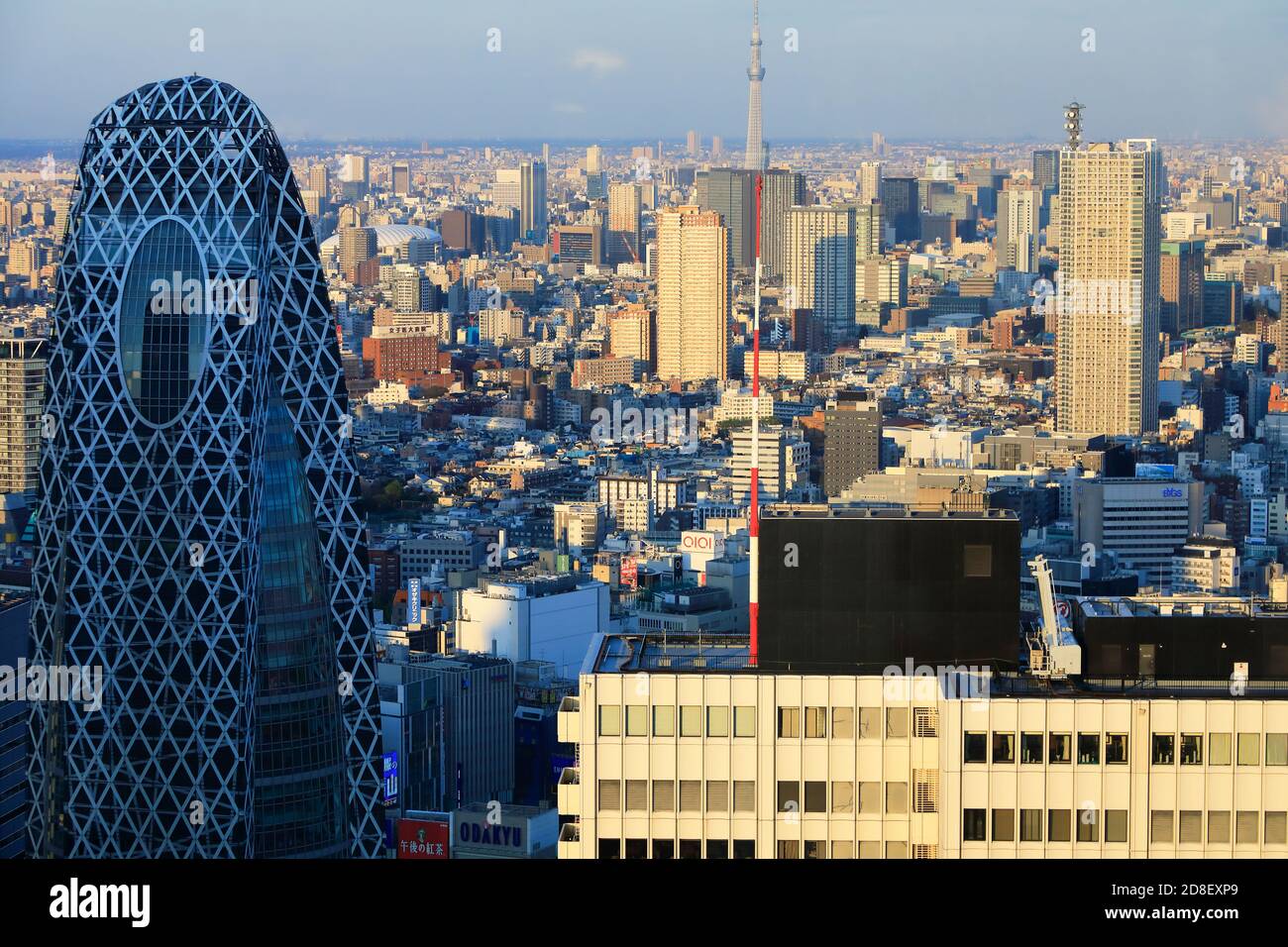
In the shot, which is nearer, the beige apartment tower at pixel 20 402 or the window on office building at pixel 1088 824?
the window on office building at pixel 1088 824

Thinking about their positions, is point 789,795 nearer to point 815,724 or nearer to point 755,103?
point 815,724

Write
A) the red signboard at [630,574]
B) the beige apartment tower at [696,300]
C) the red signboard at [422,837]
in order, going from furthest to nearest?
the beige apartment tower at [696,300] → the red signboard at [630,574] → the red signboard at [422,837]

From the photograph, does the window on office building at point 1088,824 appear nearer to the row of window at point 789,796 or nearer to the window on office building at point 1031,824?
the window on office building at point 1031,824

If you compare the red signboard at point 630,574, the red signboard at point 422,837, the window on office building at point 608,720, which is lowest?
the red signboard at point 630,574

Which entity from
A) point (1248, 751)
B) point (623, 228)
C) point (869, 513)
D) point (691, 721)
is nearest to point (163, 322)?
point (869, 513)

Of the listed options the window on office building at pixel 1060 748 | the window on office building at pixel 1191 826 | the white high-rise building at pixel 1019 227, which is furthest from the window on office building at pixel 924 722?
the white high-rise building at pixel 1019 227

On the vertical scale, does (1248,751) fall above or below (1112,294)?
below
